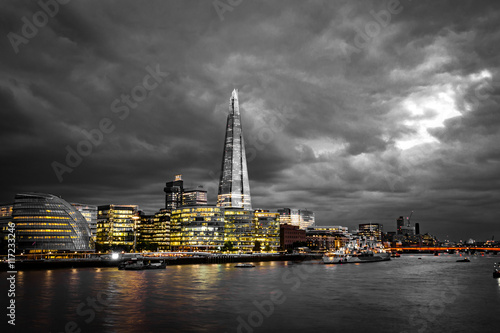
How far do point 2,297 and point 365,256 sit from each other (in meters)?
155

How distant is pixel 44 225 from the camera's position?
17438 centimetres

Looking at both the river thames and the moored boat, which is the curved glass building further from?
the river thames

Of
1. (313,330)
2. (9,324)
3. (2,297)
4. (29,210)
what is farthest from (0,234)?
(313,330)

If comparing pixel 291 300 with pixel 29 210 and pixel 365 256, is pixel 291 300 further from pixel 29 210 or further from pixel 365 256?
pixel 29 210

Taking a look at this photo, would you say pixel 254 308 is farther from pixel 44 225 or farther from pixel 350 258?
pixel 44 225

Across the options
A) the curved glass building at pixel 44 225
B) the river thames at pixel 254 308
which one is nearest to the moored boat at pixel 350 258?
the river thames at pixel 254 308

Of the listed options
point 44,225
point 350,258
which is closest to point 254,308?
point 350,258

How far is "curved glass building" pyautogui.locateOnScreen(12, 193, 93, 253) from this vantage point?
170 metres

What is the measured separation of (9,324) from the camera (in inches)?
1565

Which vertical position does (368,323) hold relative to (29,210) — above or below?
below

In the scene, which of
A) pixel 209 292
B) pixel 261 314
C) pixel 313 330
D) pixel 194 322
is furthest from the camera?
pixel 209 292

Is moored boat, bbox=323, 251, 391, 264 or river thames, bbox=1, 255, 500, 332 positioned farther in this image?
moored boat, bbox=323, 251, 391, 264

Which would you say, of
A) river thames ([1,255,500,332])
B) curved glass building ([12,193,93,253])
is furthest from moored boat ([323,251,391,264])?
curved glass building ([12,193,93,253])

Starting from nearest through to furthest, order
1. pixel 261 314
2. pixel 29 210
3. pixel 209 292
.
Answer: pixel 261 314 < pixel 209 292 < pixel 29 210
